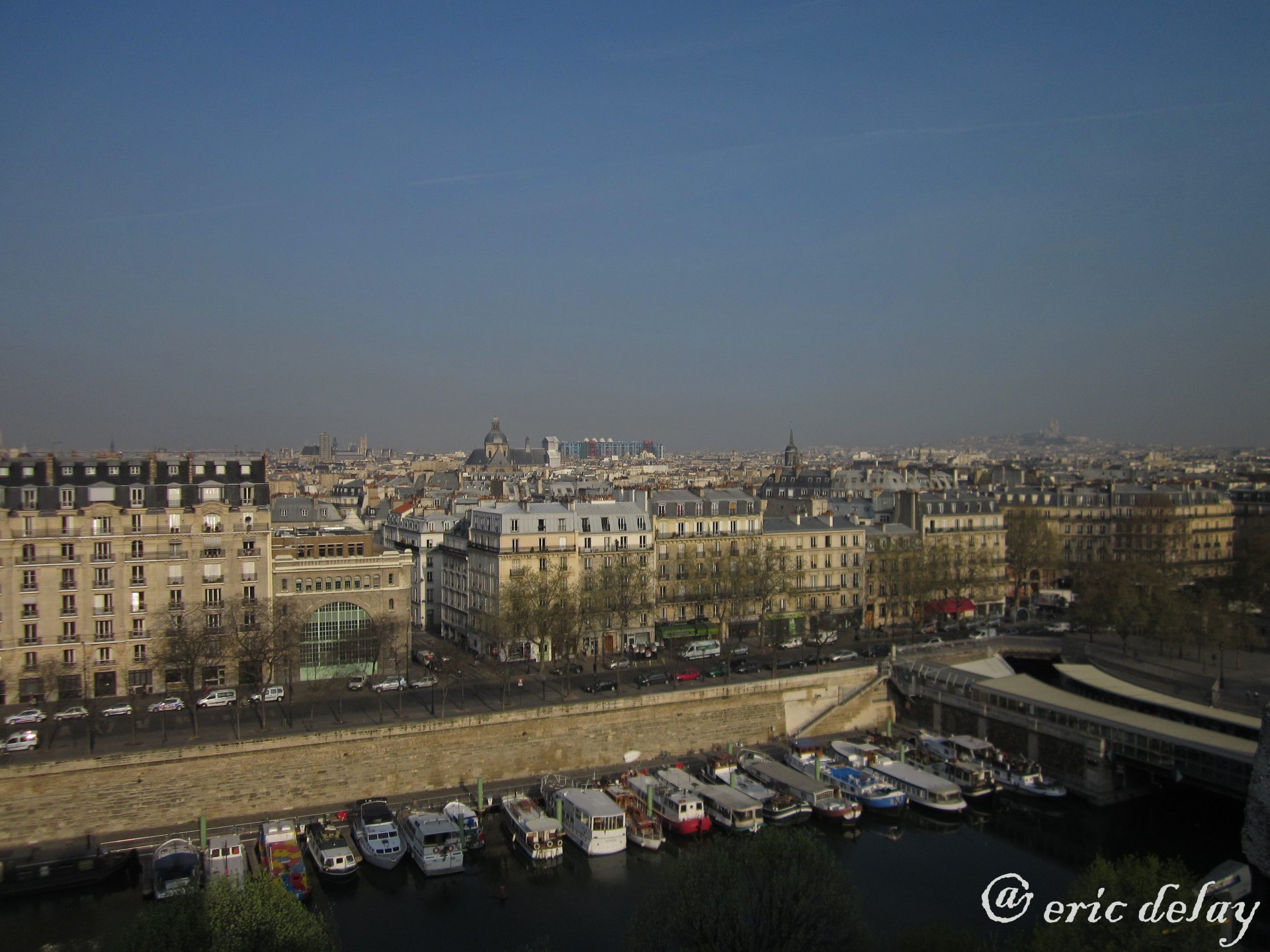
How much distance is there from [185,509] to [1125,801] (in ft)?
125

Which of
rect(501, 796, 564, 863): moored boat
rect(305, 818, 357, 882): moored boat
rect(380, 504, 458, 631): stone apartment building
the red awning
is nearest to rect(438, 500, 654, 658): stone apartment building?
rect(380, 504, 458, 631): stone apartment building

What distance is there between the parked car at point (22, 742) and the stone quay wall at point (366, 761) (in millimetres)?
1931

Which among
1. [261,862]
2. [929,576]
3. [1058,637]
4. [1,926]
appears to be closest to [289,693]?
[261,862]

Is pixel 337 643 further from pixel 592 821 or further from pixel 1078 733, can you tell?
pixel 1078 733

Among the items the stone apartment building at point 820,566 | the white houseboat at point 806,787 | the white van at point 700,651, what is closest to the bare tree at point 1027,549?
the stone apartment building at point 820,566

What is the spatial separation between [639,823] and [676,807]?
159 centimetres

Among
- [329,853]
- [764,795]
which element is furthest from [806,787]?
[329,853]

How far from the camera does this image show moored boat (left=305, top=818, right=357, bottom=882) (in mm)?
29453

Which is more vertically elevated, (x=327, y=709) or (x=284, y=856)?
(x=327, y=709)

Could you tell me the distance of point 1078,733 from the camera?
3788 centimetres

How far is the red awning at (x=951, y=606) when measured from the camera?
5944 cm

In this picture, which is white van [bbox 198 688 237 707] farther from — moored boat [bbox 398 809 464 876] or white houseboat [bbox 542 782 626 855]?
white houseboat [bbox 542 782 626 855]

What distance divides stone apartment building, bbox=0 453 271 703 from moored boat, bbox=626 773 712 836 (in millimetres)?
18930

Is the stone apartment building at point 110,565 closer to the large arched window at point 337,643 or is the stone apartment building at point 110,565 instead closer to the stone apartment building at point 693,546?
the large arched window at point 337,643
